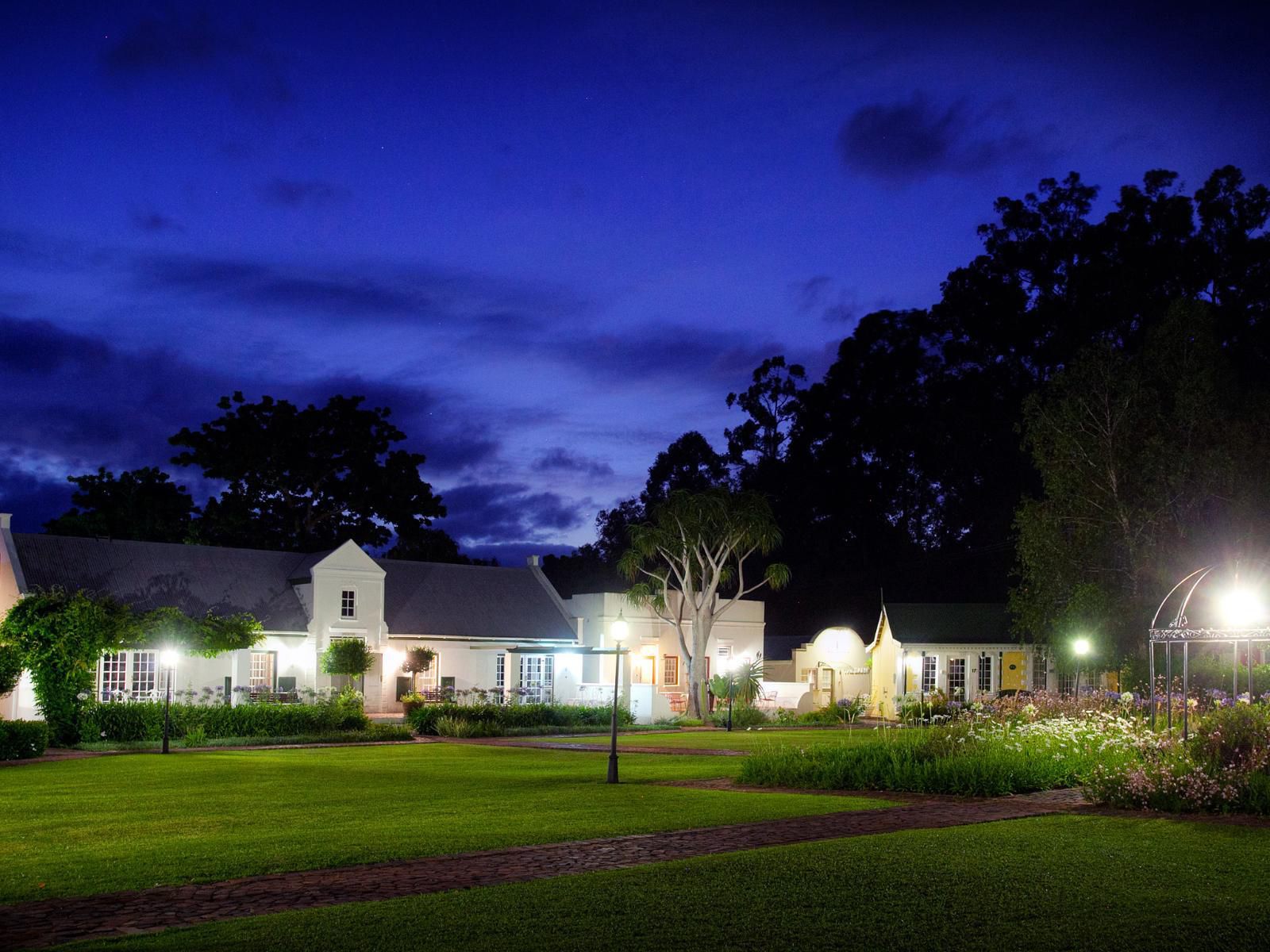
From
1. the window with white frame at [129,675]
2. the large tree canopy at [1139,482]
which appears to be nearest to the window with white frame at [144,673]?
the window with white frame at [129,675]

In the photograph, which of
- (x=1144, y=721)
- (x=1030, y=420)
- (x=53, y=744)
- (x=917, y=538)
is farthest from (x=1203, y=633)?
(x=917, y=538)

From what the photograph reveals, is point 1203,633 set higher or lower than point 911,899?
higher

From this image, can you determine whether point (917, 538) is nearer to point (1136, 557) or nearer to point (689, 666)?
point (689, 666)

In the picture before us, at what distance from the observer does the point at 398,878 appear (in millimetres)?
10086

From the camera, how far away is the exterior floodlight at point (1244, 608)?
17766 millimetres

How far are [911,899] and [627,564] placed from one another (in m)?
31.3

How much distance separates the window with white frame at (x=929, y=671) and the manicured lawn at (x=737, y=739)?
1166 centimetres

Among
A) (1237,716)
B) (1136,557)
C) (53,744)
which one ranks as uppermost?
(1136,557)

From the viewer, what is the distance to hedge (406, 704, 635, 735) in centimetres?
3234

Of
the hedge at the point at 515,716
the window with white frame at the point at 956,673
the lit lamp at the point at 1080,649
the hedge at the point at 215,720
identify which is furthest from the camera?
the window with white frame at the point at 956,673

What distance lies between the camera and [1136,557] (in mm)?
30812

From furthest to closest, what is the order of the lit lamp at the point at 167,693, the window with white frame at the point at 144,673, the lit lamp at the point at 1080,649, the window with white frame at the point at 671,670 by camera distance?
the window with white frame at the point at 671,670 → the window with white frame at the point at 144,673 → the lit lamp at the point at 1080,649 → the lit lamp at the point at 167,693

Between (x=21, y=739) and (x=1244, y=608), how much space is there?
21467 mm

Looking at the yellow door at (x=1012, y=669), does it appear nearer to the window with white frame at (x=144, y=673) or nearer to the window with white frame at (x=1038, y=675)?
the window with white frame at (x=1038, y=675)
